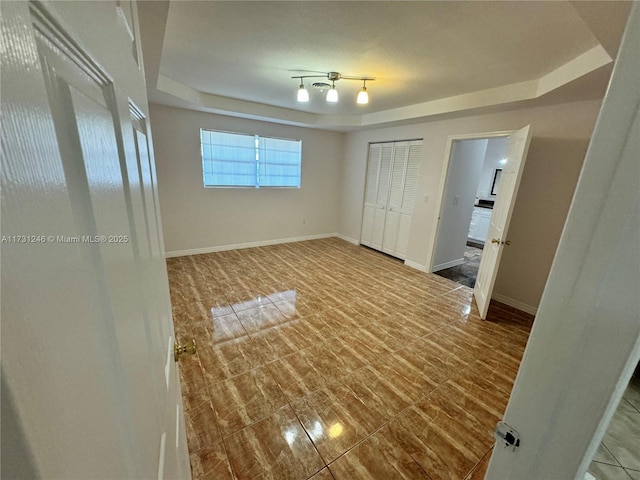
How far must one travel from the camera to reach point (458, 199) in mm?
3922

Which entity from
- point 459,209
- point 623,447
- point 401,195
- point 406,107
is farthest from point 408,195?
point 623,447

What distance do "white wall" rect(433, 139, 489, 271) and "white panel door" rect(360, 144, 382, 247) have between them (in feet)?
4.38

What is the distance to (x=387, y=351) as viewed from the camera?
2.18 m

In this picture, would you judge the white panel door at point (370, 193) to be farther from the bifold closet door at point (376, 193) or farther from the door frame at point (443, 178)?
the door frame at point (443, 178)

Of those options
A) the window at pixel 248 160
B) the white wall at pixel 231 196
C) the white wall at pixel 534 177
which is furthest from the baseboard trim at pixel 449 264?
the window at pixel 248 160

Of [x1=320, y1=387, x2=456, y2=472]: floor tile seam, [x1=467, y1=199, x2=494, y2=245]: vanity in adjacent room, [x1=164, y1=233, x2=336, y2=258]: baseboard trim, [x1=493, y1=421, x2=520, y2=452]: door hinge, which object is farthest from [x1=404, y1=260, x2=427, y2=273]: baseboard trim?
[x1=493, y1=421, x2=520, y2=452]: door hinge

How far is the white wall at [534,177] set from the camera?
98.2 inches

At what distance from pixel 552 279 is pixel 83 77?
739mm

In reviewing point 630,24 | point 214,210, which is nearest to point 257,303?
point 214,210

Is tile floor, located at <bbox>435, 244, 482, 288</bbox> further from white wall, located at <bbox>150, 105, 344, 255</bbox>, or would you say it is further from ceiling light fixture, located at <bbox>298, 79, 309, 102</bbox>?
ceiling light fixture, located at <bbox>298, 79, 309, 102</bbox>

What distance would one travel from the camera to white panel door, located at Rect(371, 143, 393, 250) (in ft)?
14.7

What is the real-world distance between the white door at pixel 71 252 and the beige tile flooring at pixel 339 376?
1.20 m

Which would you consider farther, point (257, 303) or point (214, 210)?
point (214, 210)

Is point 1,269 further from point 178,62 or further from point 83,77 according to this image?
point 178,62
